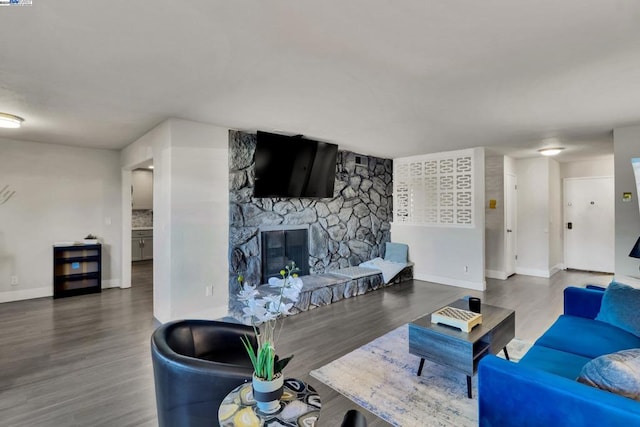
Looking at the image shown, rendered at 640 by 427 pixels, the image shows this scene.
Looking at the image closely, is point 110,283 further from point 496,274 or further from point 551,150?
point 551,150

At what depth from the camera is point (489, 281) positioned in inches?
237

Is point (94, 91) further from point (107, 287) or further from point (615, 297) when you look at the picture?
point (615, 297)

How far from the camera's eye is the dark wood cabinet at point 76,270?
4.98 meters

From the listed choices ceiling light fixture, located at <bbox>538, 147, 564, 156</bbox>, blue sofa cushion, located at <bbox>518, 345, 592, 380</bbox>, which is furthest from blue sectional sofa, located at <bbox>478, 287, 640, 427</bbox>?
ceiling light fixture, located at <bbox>538, 147, 564, 156</bbox>

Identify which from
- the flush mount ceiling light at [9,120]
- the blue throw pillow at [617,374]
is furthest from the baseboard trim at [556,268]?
the flush mount ceiling light at [9,120]

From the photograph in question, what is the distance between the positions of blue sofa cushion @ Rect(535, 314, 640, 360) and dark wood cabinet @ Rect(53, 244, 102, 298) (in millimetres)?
6191

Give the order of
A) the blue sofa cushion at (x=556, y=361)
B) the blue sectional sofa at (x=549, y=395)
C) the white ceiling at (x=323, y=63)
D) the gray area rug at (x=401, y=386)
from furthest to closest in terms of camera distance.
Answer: the gray area rug at (x=401, y=386), the blue sofa cushion at (x=556, y=361), the white ceiling at (x=323, y=63), the blue sectional sofa at (x=549, y=395)

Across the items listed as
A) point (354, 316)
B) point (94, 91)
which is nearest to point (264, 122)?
point (94, 91)

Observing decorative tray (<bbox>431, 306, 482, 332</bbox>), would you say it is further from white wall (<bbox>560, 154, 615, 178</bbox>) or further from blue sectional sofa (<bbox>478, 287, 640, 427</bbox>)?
white wall (<bbox>560, 154, 615, 178</bbox>)

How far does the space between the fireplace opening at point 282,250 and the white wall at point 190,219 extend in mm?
682

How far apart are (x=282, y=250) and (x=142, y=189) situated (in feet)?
17.8

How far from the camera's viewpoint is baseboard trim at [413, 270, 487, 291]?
17.6 ft

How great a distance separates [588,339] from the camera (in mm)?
2279

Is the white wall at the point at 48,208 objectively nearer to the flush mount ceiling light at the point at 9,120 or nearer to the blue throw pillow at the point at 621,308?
the flush mount ceiling light at the point at 9,120
